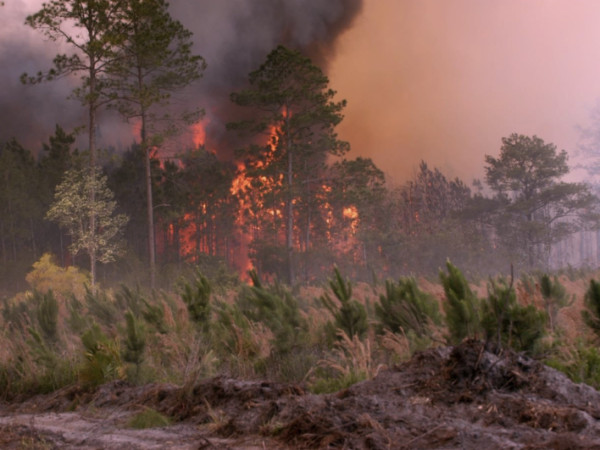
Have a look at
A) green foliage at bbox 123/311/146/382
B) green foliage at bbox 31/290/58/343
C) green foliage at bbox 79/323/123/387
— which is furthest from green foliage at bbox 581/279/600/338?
green foliage at bbox 31/290/58/343

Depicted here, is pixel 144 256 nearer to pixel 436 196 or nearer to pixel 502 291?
pixel 436 196

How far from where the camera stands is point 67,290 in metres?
24.0

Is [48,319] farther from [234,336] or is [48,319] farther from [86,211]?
[86,211]

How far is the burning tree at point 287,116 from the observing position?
31875mm

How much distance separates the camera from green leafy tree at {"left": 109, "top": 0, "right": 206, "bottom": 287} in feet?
85.5

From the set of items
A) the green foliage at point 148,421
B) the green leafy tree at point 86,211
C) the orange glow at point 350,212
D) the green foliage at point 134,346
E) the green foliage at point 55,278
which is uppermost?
the orange glow at point 350,212

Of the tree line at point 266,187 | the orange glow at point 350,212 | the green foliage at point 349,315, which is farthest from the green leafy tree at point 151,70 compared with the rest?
the green foliage at point 349,315

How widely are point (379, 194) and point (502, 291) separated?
29059 mm

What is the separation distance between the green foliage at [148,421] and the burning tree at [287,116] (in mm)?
26653

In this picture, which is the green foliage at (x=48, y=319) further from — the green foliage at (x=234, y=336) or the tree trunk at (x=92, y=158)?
the tree trunk at (x=92, y=158)

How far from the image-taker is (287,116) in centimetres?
3338

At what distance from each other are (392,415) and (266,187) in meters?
29.1

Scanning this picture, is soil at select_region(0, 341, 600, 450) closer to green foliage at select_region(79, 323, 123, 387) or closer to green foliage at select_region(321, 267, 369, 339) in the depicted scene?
green foliage at select_region(79, 323, 123, 387)

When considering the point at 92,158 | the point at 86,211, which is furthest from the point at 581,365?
the point at 92,158
